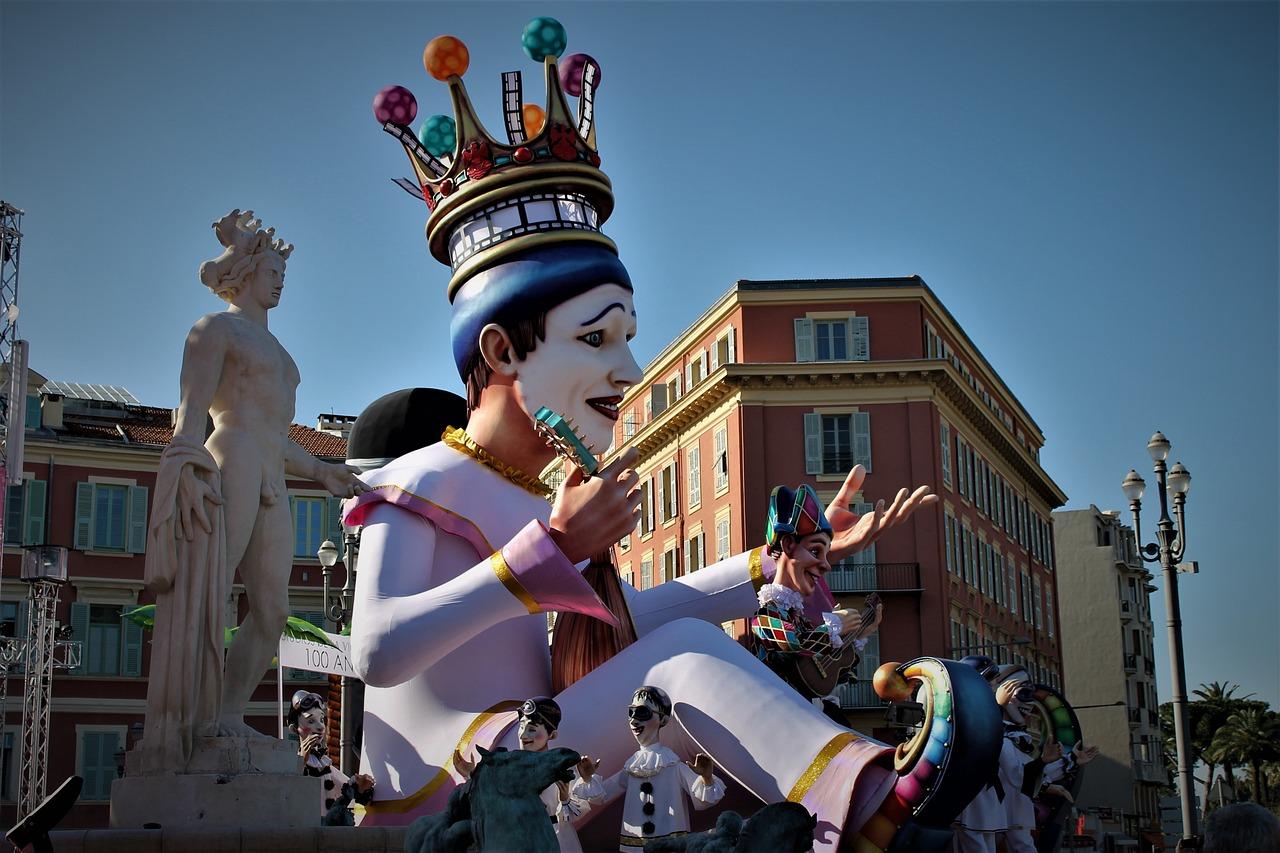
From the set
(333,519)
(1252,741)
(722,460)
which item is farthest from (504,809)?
(1252,741)

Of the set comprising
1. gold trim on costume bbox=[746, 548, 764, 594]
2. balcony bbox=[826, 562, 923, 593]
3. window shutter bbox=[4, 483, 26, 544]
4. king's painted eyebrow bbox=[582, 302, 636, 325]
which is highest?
window shutter bbox=[4, 483, 26, 544]

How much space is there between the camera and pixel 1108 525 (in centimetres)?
7044

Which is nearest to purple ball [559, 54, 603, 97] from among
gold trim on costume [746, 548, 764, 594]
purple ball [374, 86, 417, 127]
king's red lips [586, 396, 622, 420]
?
purple ball [374, 86, 417, 127]

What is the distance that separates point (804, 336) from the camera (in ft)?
136

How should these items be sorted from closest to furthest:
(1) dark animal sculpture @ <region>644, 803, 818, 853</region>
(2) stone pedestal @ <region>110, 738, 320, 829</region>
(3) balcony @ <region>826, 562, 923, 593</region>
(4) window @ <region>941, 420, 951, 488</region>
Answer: (1) dark animal sculpture @ <region>644, 803, 818, 853</region> → (2) stone pedestal @ <region>110, 738, 320, 829</region> → (3) balcony @ <region>826, 562, 923, 593</region> → (4) window @ <region>941, 420, 951, 488</region>

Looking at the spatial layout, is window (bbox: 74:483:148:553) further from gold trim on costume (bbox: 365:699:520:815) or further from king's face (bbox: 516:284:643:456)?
gold trim on costume (bbox: 365:699:520:815)

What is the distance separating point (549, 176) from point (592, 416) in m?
1.13

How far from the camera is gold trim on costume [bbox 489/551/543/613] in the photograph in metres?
5.90

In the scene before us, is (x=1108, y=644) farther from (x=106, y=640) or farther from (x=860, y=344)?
(x=106, y=640)

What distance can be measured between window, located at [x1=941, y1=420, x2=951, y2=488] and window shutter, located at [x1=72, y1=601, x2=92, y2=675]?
70.3ft

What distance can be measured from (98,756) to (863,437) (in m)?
20.0

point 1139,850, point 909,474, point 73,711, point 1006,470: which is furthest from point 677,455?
point 1139,850

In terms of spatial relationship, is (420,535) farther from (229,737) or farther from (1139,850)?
(1139,850)

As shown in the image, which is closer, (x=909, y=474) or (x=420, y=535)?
(x=420, y=535)
